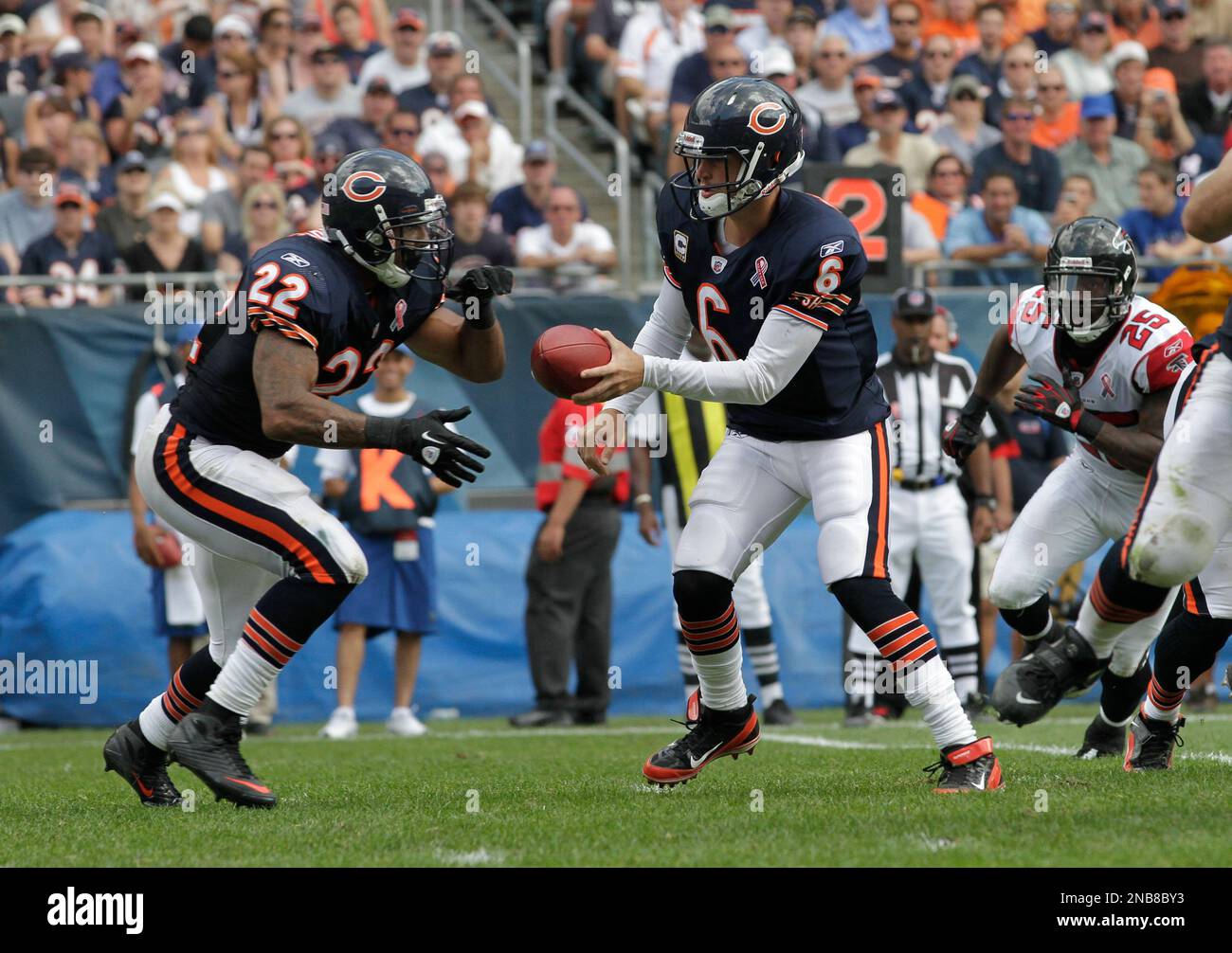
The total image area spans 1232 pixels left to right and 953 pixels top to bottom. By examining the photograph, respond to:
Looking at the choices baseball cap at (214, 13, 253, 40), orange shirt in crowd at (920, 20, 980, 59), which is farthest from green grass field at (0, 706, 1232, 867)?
orange shirt in crowd at (920, 20, 980, 59)

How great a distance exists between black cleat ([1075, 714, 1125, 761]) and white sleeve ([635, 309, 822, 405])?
6.56 ft

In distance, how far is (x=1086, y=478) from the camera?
19.4 feet

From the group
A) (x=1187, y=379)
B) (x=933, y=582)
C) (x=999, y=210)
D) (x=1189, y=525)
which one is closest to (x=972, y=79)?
(x=999, y=210)

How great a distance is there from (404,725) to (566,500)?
1413 millimetres

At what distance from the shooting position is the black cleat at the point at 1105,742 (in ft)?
19.5

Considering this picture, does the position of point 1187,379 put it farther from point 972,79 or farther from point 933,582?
point 972,79

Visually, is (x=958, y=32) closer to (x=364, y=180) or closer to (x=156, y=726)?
(x=364, y=180)

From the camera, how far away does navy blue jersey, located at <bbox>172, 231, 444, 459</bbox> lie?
4.82 m

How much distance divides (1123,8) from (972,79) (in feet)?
8.51

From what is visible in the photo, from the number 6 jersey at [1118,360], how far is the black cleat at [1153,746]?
874 millimetres

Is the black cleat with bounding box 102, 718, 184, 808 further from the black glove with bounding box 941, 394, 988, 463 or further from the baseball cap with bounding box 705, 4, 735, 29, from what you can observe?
the baseball cap with bounding box 705, 4, 735, 29

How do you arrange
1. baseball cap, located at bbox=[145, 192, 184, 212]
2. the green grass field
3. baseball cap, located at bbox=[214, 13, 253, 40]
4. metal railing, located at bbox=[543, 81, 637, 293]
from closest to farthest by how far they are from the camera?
the green grass field, baseball cap, located at bbox=[145, 192, 184, 212], metal railing, located at bbox=[543, 81, 637, 293], baseball cap, located at bbox=[214, 13, 253, 40]

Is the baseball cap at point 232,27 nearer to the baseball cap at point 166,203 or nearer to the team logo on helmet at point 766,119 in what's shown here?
the baseball cap at point 166,203

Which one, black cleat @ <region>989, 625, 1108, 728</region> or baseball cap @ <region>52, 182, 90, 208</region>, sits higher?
baseball cap @ <region>52, 182, 90, 208</region>
